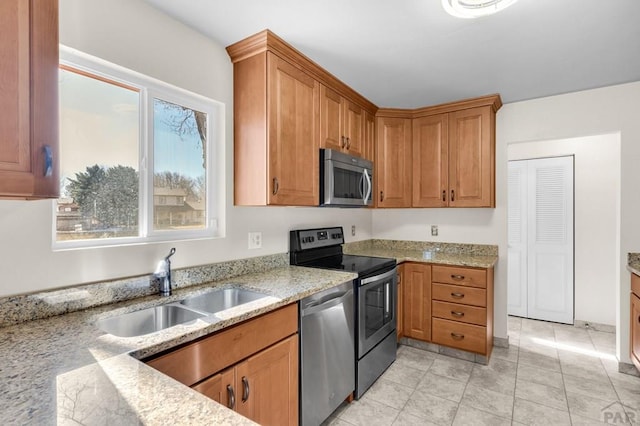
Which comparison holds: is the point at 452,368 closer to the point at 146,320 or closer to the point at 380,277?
the point at 380,277

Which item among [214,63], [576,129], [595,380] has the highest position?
[214,63]

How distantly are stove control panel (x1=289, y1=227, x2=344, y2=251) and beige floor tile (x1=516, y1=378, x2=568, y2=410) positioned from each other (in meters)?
1.77

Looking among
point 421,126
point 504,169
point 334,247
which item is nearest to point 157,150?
point 334,247

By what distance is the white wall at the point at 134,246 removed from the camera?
1241 millimetres

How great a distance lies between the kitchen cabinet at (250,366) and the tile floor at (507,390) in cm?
62

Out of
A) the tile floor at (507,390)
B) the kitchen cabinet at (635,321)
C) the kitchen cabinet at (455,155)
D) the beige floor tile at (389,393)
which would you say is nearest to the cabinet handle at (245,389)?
the tile floor at (507,390)

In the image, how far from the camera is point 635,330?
2412 mm

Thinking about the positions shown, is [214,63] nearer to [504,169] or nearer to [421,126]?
[421,126]

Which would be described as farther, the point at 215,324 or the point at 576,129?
the point at 576,129

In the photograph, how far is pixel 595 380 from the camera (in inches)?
95.4

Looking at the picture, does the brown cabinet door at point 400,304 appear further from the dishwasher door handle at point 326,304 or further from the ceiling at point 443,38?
the ceiling at point 443,38

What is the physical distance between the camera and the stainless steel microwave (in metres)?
2.33

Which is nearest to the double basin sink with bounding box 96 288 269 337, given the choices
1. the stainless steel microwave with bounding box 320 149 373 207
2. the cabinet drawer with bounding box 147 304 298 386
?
the cabinet drawer with bounding box 147 304 298 386

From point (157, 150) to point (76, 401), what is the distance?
1.39 meters
